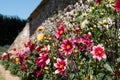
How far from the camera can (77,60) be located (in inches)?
197

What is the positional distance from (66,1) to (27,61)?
14.5 ft

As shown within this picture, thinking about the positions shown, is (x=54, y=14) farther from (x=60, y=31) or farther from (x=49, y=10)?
(x=60, y=31)

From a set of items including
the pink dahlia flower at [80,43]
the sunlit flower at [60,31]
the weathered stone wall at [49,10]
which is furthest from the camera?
the weathered stone wall at [49,10]

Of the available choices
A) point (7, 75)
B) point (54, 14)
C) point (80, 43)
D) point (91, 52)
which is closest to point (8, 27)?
point (54, 14)

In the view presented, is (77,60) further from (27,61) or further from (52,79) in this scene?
(27,61)

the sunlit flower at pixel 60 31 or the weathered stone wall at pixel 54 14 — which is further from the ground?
the weathered stone wall at pixel 54 14

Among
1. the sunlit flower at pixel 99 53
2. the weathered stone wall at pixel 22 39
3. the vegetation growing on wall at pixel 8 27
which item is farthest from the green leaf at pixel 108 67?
the vegetation growing on wall at pixel 8 27

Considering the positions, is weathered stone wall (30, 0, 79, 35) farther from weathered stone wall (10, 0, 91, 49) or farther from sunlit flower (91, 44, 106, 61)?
sunlit flower (91, 44, 106, 61)

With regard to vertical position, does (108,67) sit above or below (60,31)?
below

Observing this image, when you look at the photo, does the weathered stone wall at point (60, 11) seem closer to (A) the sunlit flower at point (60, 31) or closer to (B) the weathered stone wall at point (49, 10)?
(B) the weathered stone wall at point (49, 10)

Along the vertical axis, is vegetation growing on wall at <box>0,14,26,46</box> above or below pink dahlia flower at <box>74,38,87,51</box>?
above

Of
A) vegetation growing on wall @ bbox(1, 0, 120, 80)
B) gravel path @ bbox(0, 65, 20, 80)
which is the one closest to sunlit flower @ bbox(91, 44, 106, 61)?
vegetation growing on wall @ bbox(1, 0, 120, 80)

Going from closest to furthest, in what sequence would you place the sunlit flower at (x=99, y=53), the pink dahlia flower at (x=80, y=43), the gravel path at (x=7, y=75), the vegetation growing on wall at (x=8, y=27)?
the sunlit flower at (x=99, y=53)
the pink dahlia flower at (x=80, y=43)
the gravel path at (x=7, y=75)
the vegetation growing on wall at (x=8, y=27)

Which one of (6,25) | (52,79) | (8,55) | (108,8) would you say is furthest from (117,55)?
(6,25)
